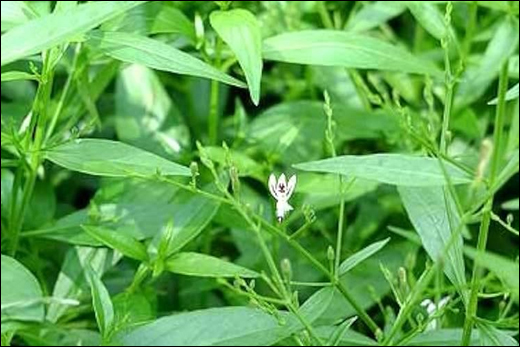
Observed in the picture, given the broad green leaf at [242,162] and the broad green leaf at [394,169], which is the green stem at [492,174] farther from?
the broad green leaf at [242,162]

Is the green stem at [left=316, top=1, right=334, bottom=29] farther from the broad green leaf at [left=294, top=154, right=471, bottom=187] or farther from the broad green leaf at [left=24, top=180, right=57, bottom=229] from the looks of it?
A: the broad green leaf at [left=294, top=154, right=471, bottom=187]

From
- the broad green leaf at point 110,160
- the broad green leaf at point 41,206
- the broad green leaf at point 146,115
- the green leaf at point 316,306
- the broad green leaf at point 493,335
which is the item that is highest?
the broad green leaf at point 110,160

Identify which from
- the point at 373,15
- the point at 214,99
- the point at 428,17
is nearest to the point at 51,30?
the point at 214,99

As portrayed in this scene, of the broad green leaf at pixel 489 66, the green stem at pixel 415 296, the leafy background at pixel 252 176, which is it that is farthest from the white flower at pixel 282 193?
the broad green leaf at pixel 489 66

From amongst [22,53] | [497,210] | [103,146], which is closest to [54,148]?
[103,146]

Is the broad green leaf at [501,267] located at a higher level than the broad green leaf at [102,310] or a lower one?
higher

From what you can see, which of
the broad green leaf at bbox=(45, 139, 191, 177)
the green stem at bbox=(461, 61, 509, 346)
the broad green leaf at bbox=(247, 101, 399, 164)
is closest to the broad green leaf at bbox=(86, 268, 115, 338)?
the broad green leaf at bbox=(45, 139, 191, 177)

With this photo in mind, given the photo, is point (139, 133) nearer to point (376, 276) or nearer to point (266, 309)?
point (376, 276)
